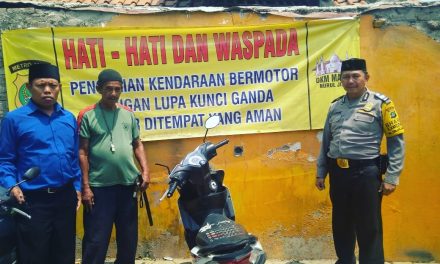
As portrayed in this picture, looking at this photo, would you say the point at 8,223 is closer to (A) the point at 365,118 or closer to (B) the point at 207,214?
(B) the point at 207,214

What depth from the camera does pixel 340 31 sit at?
14.7 ft

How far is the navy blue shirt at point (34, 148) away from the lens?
10.3 feet

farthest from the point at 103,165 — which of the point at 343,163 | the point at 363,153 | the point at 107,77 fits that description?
the point at 363,153

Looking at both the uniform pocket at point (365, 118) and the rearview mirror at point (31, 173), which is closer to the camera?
the rearview mirror at point (31, 173)

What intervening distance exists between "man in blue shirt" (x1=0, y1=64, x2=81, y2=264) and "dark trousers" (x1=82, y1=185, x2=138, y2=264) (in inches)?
10.1

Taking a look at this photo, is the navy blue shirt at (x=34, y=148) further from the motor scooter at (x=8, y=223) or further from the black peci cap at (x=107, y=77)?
the black peci cap at (x=107, y=77)

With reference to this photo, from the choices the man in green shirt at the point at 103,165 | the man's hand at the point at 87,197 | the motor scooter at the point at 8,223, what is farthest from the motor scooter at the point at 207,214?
the motor scooter at the point at 8,223

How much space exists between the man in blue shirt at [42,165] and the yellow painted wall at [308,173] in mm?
1304

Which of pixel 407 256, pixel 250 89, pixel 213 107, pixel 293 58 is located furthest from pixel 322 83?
pixel 407 256

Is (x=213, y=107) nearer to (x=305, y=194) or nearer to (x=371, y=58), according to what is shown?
(x=305, y=194)

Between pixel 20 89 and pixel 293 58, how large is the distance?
260 centimetres

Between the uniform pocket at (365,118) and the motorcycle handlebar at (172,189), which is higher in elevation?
the uniform pocket at (365,118)

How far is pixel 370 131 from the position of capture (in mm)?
Answer: 3551

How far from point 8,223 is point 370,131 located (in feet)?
8.68
